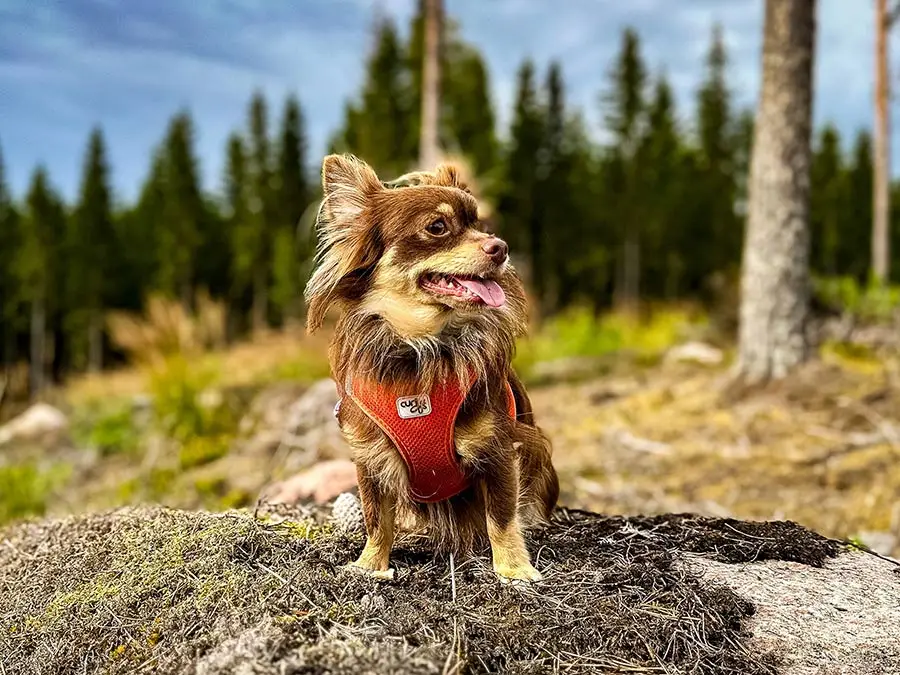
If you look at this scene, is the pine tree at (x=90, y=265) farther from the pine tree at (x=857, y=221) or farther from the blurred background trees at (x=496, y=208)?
the pine tree at (x=857, y=221)

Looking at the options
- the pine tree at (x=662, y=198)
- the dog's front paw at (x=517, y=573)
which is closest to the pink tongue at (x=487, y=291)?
the dog's front paw at (x=517, y=573)

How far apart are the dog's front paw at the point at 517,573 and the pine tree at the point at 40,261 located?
139 feet

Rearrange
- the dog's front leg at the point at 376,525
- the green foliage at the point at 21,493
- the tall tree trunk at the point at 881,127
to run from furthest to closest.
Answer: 1. the tall tree trunk at the point at 881,127
2. the green foliage at the point at 21,493
3. the dog's front leg at the point at 376,525

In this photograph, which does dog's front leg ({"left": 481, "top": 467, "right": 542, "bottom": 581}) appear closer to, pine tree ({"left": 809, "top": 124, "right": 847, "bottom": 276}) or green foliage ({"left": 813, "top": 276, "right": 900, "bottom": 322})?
green foliage ({"left": 813, "top": 276, "right": 900, "bottom": 322})

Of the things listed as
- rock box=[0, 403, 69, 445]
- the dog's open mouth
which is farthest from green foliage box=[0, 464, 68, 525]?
the dog's open mouth

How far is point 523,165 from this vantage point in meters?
35.8

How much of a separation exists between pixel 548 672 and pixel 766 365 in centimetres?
695

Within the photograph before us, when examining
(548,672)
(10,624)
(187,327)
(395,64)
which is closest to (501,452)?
(548,672)

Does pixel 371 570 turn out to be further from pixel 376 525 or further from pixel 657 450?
pixel 657 450

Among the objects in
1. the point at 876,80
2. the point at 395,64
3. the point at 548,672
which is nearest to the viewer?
the point at 548,672

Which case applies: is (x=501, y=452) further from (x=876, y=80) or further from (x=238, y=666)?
(x=876, y=80)

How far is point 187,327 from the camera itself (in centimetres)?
1124

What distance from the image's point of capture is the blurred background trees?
33.3 m

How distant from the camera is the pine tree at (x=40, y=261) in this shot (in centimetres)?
4072
